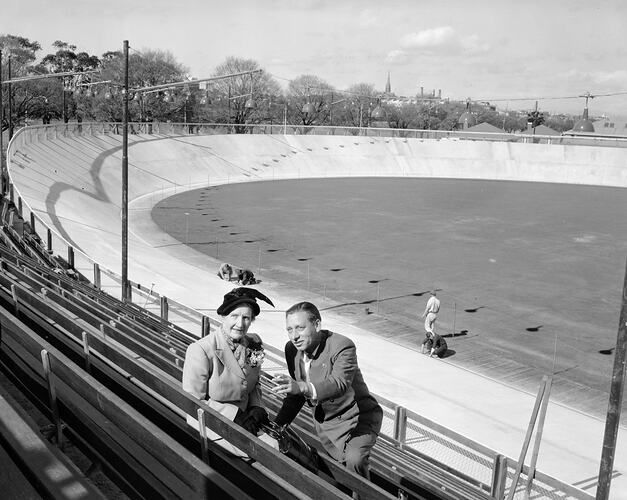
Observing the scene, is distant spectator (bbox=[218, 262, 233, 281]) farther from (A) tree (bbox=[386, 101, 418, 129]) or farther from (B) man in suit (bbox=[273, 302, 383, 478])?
(A) tree (bbox=[386, 101, 418, 129])

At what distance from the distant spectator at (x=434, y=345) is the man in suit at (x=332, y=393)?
12.3m

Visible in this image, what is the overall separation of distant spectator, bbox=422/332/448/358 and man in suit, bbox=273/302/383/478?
1231 centimetres

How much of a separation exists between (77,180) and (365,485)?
3979 centimetres

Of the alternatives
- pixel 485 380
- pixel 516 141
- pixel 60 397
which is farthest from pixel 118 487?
pixel 516 141

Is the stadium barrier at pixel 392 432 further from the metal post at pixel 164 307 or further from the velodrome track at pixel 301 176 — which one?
the metal post at pixel 164 307

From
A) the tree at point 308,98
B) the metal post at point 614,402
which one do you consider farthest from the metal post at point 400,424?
the tree at point 308,98

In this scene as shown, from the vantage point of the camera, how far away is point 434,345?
665 inches

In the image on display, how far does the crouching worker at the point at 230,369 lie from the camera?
4.48 m

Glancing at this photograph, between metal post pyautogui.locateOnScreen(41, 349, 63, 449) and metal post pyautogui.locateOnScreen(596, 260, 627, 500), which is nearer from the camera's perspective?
metal post pyautogui.locateOnScreen(41, 349, 63, 449)

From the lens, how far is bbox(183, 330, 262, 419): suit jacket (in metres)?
4.49

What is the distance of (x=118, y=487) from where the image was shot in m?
4.05

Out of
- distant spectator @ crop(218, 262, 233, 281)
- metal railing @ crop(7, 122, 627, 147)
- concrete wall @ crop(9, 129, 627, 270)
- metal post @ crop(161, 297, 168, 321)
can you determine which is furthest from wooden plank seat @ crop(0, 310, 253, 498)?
metal railing @ crop(7, 122, 627, 147)

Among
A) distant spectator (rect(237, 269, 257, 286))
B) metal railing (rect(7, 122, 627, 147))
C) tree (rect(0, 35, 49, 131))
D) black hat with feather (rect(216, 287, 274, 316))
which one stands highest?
tree (rect(0, 35, 49, 131))

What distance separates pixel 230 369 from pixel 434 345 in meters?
13.0
